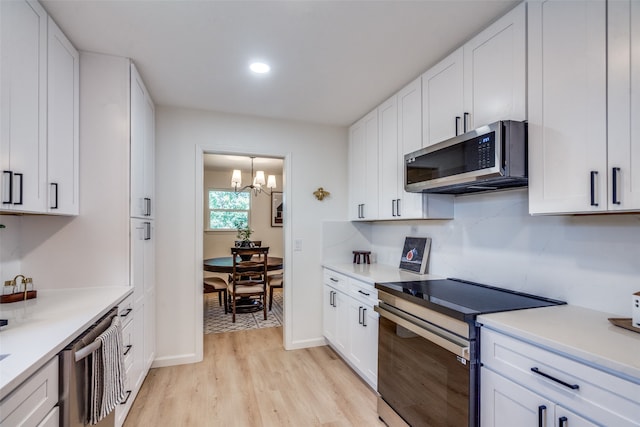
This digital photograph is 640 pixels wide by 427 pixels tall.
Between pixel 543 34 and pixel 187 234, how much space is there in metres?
2.98

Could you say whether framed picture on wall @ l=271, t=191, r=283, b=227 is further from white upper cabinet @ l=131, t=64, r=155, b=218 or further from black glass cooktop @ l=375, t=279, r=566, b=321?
black glass cooktop @ l=375, t=279, r=566, b=321

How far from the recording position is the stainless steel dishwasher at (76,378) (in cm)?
121

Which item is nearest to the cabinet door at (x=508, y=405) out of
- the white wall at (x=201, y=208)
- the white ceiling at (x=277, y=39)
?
the white ceiling at (x=277, y=39)

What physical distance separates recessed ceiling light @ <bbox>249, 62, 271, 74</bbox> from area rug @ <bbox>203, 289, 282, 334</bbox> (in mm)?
3018

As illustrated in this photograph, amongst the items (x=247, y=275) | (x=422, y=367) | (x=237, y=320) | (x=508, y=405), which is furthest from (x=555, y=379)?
(x=237, y=320)

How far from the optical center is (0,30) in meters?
1.34

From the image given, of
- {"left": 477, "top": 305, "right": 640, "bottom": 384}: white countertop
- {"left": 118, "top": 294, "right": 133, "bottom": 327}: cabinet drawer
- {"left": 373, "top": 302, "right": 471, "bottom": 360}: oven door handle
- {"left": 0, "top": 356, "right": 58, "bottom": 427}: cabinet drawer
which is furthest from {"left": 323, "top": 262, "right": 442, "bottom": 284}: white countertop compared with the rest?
{"left": 0, "top": 356, "right": 58, "bottom": 427}: cabinet drawer

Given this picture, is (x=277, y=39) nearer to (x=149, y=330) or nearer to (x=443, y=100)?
(x=443, y=100)

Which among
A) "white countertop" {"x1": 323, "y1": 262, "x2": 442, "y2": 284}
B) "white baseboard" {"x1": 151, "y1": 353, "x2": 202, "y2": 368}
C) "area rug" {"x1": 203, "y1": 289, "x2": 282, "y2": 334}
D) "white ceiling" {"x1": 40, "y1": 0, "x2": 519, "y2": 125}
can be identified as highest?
"white ceiling" {"x1": 40, "y1": 0, "x2": 519, "y2": 125}

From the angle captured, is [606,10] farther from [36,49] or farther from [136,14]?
[36,49]

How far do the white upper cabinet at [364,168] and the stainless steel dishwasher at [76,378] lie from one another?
2264mm

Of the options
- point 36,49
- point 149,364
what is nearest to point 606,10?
point 36,49

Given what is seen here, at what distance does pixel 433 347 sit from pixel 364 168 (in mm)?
1947

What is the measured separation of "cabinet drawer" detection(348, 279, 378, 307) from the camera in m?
2.40
